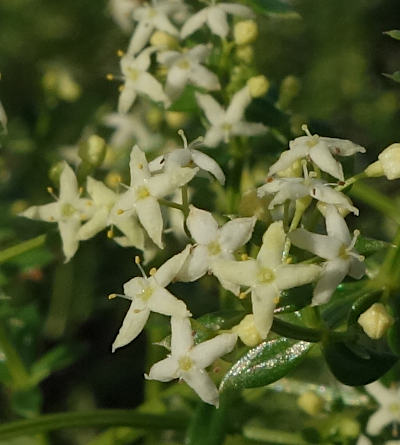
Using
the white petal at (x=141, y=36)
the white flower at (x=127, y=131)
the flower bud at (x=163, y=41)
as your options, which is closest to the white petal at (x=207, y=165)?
the flower bud at (x=163, y=41)

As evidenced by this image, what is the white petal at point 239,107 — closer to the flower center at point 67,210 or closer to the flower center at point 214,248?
the flower center at point 67,210

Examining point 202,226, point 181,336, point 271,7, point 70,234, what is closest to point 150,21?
point 271,7

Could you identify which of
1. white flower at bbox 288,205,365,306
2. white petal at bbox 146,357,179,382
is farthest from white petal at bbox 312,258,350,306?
white petal at bbox 146,357,179,382

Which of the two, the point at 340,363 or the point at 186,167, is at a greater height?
the point at 186,167

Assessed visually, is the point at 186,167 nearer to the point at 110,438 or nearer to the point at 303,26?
the point at 110,438

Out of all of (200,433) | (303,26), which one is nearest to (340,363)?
(200,433)

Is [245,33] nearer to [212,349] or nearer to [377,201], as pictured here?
[377,201]
